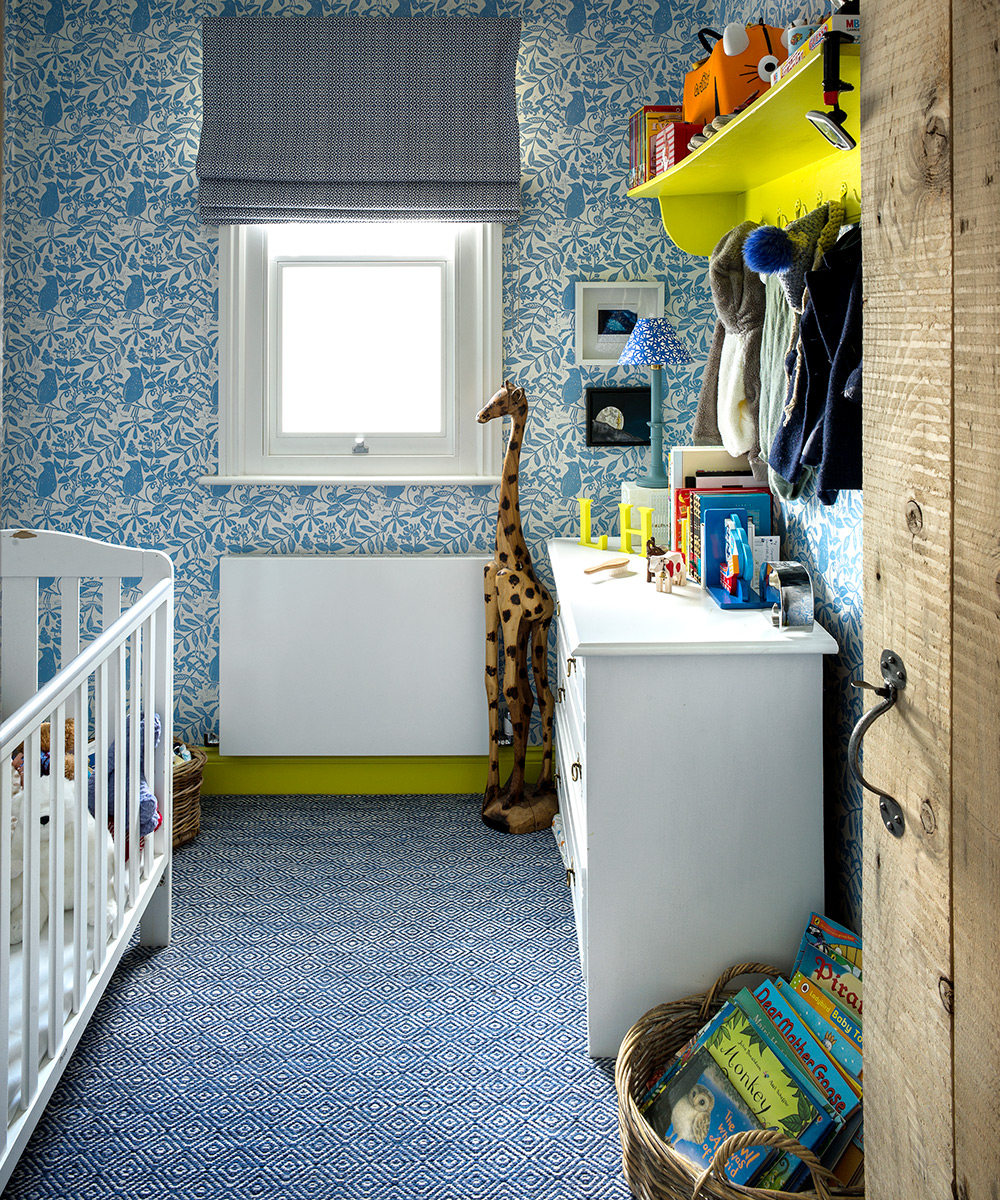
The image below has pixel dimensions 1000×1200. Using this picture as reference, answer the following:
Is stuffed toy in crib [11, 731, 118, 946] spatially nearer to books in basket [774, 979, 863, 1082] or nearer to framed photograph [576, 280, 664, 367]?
books in basket [774, 979, 863, 1082]

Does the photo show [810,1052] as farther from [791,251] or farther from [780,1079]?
[791,251]

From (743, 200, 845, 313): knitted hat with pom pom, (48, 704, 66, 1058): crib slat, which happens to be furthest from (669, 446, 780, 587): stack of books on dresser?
(48, 704, 66, 1058): crib slat

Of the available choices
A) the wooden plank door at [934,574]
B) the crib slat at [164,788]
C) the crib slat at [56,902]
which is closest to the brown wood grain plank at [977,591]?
the wooden plank door at [934,574]

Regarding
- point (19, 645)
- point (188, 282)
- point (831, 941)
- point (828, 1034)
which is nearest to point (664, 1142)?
point (828, 1034)

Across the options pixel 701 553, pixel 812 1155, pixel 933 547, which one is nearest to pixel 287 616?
pixel 701 553

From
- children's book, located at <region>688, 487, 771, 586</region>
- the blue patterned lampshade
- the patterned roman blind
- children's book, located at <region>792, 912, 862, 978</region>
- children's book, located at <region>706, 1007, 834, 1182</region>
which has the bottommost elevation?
children's book, located at <region>706, 1007, 834, 1182</region>

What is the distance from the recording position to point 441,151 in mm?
2879

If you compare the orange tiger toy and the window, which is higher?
the orange tiger toy

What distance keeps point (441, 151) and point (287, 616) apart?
141 centimetres

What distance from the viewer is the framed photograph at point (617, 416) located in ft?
9.95

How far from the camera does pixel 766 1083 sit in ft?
4.76

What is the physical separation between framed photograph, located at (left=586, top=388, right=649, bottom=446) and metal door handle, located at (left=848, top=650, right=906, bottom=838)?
2.16m

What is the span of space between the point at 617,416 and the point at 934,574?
2256 mm

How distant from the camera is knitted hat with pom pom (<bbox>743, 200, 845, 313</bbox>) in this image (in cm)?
156
